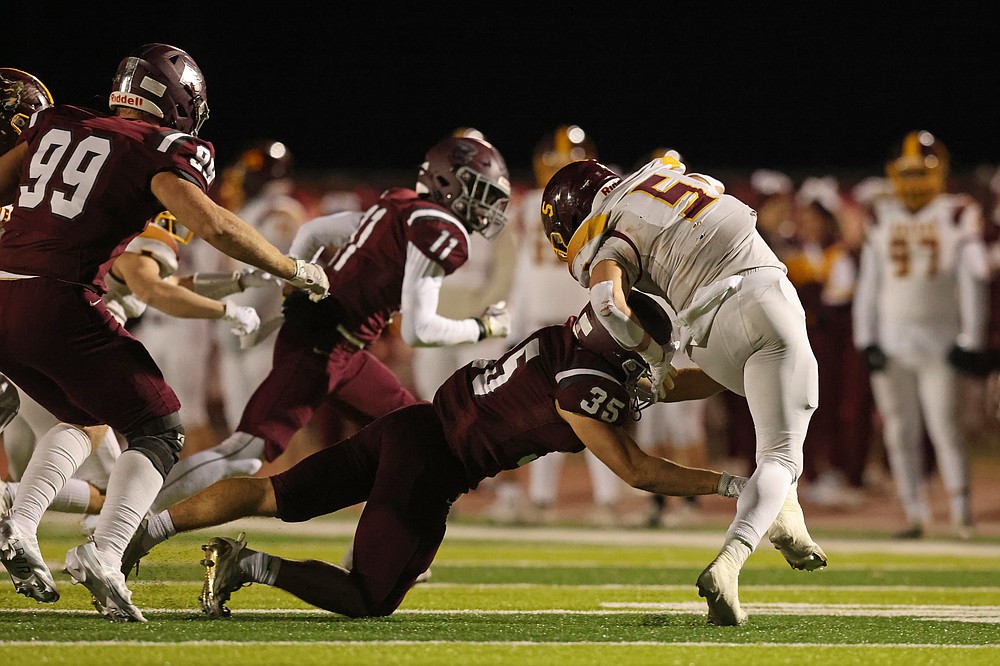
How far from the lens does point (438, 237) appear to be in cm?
468

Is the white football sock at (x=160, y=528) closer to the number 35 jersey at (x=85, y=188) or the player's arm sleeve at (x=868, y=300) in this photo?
the number 35 jersey at (x=85, y=188)

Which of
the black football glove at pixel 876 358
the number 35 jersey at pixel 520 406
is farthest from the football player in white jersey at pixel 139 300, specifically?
the black football glove at pixel 876 358

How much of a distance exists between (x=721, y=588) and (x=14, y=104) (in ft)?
8.87

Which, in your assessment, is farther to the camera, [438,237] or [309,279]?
[438,237]

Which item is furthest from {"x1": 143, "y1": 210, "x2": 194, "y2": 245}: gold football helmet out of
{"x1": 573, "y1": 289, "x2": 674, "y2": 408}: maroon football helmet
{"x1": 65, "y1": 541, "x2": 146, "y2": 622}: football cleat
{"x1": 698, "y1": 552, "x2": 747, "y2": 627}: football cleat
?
{"x1": 698, "y1": 552, "x2": 747, "y2": 627}: football cleat

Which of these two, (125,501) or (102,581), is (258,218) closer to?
(125,501)

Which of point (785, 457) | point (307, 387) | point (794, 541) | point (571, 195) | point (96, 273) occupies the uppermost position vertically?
point (571, 195)

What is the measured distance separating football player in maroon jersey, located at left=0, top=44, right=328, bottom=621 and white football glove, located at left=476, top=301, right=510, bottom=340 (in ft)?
4.31

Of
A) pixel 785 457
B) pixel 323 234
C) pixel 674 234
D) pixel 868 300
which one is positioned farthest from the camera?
pixel 868 300

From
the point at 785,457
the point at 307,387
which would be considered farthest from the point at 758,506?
the point at 307,387

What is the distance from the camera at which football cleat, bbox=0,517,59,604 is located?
334cm

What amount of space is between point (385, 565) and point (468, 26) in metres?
11.6

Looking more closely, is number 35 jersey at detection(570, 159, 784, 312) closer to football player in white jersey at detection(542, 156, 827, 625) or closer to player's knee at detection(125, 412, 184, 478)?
football player in white jersey at detection(542, 156, 827, 625)

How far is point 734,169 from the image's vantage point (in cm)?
1379
